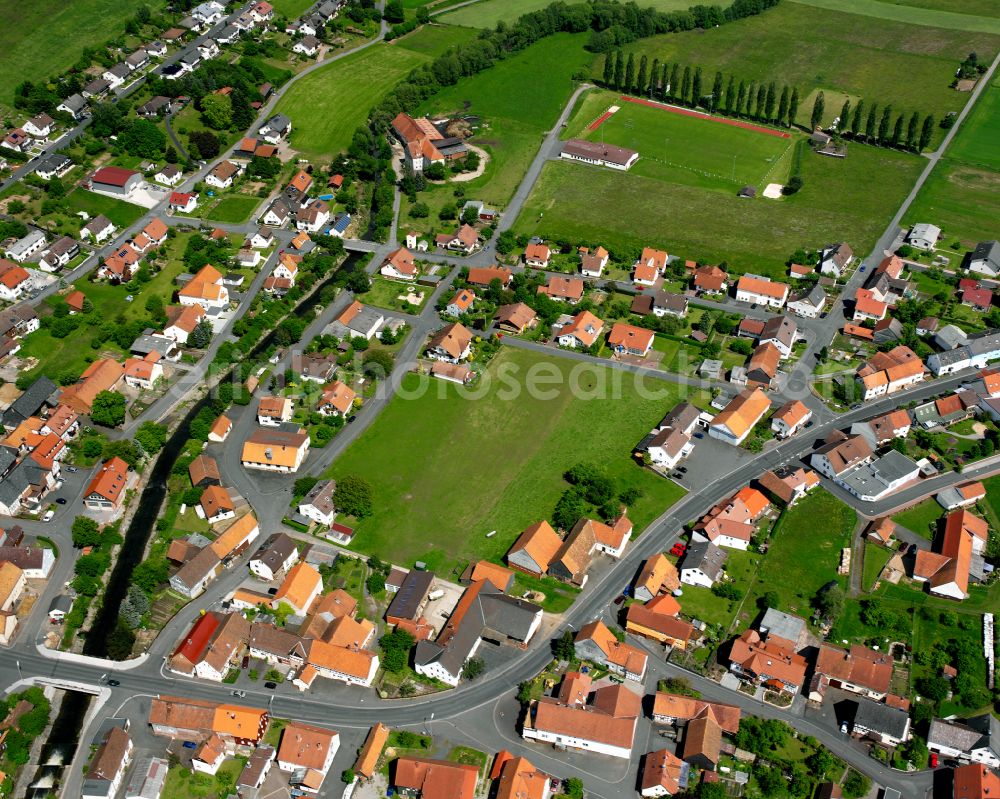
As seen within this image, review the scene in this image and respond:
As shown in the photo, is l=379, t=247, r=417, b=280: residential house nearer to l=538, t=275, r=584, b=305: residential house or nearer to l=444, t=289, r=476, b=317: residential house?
l=444, t=289, r=476, b=317: residential house

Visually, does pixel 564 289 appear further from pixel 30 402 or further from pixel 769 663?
pixel 30 402

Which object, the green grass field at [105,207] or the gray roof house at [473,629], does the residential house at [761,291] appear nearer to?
the gray roof house at [473,629]

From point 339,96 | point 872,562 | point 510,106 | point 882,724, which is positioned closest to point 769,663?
point 882,724

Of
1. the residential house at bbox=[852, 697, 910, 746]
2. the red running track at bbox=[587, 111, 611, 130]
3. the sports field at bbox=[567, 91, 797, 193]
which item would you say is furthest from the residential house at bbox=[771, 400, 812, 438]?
the red running track at bbox=[587, 111, 611, 130]

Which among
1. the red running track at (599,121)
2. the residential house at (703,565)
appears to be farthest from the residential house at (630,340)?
the red running track at (599,121)

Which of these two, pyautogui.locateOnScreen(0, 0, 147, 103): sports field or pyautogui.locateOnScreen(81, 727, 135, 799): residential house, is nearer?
pyautogui.locateOnScreen(81, 727, 135, 799): residential house

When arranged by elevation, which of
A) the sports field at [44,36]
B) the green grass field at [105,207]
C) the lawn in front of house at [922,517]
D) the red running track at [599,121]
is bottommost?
the lawn in front of house at [922,517]
